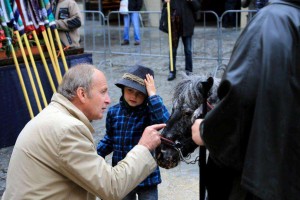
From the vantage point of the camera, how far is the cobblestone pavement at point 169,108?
16.0ft

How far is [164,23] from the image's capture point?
9.16 m

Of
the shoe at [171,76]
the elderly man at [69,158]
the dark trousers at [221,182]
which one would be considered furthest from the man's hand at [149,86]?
the shoe at [171,76]

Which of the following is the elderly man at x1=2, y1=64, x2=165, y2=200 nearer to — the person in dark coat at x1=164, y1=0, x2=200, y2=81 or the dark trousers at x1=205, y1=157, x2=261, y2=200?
the dark trousers at x1=205, y1=157, x2=261, y2=200

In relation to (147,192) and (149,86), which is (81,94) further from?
(147,192)

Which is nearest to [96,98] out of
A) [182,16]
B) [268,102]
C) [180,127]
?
[180,127]

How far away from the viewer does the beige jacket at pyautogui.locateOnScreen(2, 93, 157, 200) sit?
2.31 metres

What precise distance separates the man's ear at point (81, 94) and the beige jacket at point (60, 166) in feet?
0.36

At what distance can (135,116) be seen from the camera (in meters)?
3.41

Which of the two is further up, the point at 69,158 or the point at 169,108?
the point at 69,158

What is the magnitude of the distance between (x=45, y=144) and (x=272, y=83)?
1145 millimetres

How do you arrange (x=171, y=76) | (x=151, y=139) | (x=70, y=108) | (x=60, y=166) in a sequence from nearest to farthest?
1. (x=60, y=166)
2. (x=70, y=108)
3. (x=151, y=139)
4. (x=171, y=76)

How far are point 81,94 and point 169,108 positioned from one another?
480 centimetres

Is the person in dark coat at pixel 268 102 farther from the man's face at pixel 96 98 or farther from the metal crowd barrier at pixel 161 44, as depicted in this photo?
the metal crowd barrier at pixel 161 44

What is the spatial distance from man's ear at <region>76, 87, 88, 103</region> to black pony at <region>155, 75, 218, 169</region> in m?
0.50
